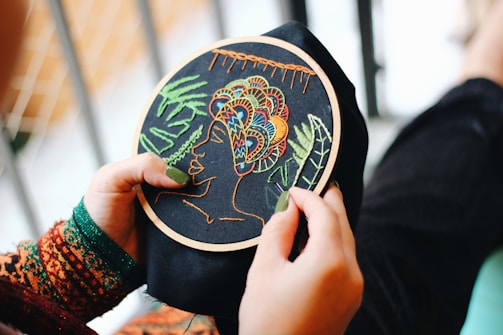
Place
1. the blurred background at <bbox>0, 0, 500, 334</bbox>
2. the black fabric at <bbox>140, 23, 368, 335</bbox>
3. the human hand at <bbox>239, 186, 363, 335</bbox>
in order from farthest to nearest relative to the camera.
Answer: the blurred background at <bbox>0, 0, 500, 334</bbox> → the black fabric at <bbox>140, 23, 368, 335</bbox> → the human hand at <bbox>239, 186, 363, 335</bbox>

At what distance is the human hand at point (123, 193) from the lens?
562 mm

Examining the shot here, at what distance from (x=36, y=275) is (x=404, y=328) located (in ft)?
1.47

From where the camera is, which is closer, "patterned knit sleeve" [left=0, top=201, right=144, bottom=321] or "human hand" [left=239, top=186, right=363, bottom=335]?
"human hand" [left=239, top=186, right=363, bottom=335]

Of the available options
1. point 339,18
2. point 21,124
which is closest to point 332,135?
point 339,18

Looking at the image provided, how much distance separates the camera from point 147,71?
1.40 m

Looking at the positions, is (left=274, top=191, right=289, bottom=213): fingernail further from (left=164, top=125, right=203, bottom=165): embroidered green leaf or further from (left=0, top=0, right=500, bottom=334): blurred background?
(left=0, top=0, right=500, bottom=334): blurred background

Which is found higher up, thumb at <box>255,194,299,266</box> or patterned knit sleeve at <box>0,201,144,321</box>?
thumb at <box>255,194,299,266</box>

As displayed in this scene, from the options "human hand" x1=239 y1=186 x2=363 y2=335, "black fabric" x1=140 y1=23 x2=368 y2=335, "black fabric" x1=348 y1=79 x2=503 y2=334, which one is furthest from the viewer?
"black fabric" x1=348 y1=79 x2=503 y2=334

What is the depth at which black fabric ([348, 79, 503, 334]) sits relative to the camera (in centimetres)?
75

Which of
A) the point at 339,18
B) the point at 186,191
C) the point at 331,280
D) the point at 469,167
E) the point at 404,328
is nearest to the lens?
the point at 331,280

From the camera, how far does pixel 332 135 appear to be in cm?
52

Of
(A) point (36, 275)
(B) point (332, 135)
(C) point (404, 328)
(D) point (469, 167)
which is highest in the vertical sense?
(B) point (332, 135)

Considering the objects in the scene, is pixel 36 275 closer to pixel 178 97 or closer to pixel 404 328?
pixel 178 97

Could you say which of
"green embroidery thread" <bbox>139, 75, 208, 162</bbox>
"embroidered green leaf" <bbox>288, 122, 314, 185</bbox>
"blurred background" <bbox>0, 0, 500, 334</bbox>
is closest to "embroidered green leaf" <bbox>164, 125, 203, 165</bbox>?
"green embroidery thread" <bbox>139, 75, 208, 162</bbox>
